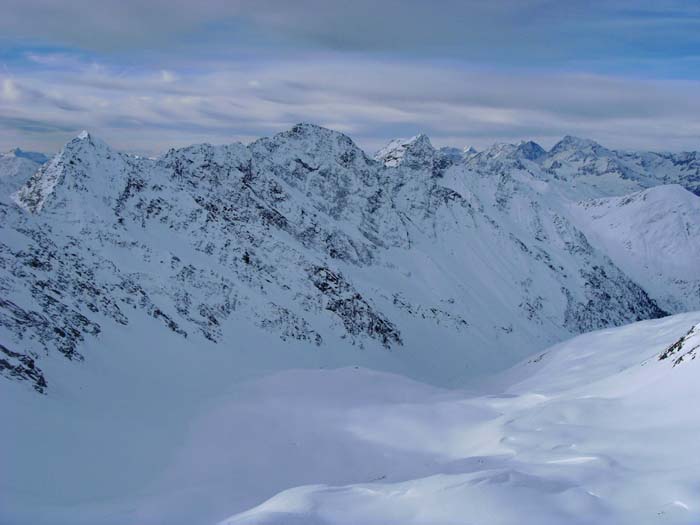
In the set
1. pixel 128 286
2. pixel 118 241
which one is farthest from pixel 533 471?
pixel 118 241

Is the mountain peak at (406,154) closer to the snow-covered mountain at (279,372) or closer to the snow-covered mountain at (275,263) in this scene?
the snow-covered mountain at (275,263)

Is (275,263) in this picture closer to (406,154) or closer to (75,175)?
(75,175)

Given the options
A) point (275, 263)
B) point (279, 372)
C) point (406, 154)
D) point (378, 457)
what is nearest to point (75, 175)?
point (275, 263)

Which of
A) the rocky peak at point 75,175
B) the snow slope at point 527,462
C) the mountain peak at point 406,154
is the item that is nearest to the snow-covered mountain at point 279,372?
the snow slope at point 527,462

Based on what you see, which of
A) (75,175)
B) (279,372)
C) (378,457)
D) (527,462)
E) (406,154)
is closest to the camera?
(527,462)

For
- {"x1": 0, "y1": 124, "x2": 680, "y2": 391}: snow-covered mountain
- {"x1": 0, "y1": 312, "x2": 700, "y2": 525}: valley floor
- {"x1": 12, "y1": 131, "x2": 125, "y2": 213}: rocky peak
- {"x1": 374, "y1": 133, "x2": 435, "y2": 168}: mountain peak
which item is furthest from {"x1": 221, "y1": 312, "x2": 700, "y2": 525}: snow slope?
{"x1": 374, "y1": 133, "x2": 435, "y2": 168}: mountain peak

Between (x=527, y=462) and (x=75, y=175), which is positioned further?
(x=75, y=175)

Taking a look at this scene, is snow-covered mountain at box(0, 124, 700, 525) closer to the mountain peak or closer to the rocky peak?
the rocky peak
